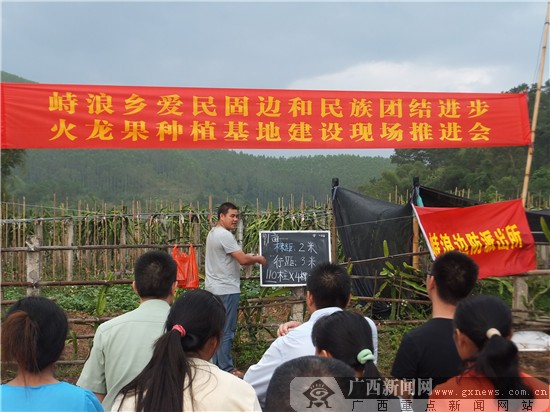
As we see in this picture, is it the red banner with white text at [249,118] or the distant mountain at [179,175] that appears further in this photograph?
the distant mountain at [179,175]

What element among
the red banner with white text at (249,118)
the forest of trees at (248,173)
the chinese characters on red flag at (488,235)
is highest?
the forest of trees at (248,173)

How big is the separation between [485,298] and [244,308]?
4245mm

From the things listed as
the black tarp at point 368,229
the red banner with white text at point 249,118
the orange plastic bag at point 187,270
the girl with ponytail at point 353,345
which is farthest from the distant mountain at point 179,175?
the girl with ponytail at point 353,345

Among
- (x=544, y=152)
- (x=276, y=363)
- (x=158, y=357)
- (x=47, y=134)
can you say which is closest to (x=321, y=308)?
(x=276, y=363)

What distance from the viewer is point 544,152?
64.6ft

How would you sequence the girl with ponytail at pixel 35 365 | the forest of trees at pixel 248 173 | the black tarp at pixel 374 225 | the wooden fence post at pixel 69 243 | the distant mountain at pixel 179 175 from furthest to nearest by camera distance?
the distant mountain at pixel 179 175
the forest of trees at pixel 248 173
the wooden fence post at pixel 69 243
the black tarp at pixel 374 225
the girl with ponytail at pixel 35 365

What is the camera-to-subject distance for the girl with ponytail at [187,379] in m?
1.65

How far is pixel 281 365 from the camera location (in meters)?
1.66

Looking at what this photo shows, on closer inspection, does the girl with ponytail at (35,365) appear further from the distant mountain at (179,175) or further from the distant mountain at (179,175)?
the distant mountain at (179,175)

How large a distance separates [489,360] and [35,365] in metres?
1.33

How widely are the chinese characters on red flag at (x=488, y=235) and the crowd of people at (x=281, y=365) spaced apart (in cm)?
308

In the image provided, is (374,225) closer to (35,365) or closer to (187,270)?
(187,270)

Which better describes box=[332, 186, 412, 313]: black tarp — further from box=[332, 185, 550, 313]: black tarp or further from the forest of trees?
the forest of trees

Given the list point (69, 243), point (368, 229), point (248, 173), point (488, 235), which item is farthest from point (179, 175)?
point (488, 235)
